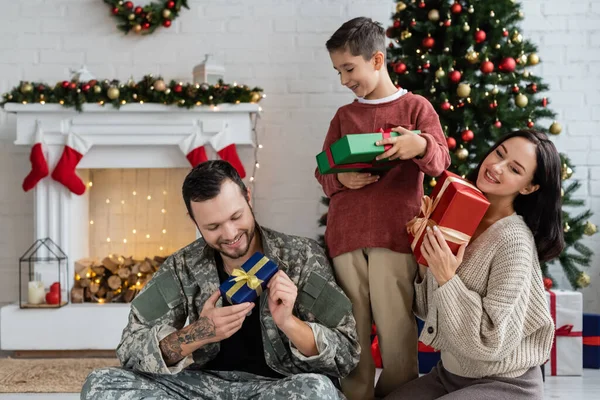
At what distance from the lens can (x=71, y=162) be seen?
3566mm

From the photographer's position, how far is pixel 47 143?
11.9 ft

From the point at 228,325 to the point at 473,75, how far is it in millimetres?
2090

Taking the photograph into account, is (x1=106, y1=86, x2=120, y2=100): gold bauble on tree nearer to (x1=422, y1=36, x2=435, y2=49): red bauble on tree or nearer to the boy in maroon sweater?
(x1=422, y1=36, x2=435, y2=49): red bauble on tree

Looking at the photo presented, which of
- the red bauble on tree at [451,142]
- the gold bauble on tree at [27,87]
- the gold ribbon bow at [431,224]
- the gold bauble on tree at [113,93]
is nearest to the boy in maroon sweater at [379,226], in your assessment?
the gold ribbon bow at [431,224]

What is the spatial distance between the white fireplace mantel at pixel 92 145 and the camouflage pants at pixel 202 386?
179 centimetres

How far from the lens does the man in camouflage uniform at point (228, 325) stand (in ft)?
5.73

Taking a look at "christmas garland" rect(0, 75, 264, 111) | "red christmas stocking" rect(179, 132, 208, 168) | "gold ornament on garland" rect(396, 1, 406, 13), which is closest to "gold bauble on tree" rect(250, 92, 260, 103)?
"christmas garland" rect(0, 75, 264, 111)

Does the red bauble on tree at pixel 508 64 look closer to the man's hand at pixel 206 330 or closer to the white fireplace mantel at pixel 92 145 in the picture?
the white fireplace mantel at pixel 92 145

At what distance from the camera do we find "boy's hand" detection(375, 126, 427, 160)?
5.93 feet

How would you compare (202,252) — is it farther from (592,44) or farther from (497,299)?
(592,44)

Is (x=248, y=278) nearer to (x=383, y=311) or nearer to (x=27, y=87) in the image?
(x=383, y=311)

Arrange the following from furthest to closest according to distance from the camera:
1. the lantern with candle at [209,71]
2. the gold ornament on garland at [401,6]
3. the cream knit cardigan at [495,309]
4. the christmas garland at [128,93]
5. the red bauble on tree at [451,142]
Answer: the lantern with candle at [209,71] < the christmas garland at [128,93] < the gold ornament on garland at [401,6] < the red bauble on tree at [451,142] < the cream knit cardigan at [495,309]

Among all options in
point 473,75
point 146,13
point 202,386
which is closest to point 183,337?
point 202,386

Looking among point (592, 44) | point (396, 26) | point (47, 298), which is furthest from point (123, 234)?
point (592, 44)
